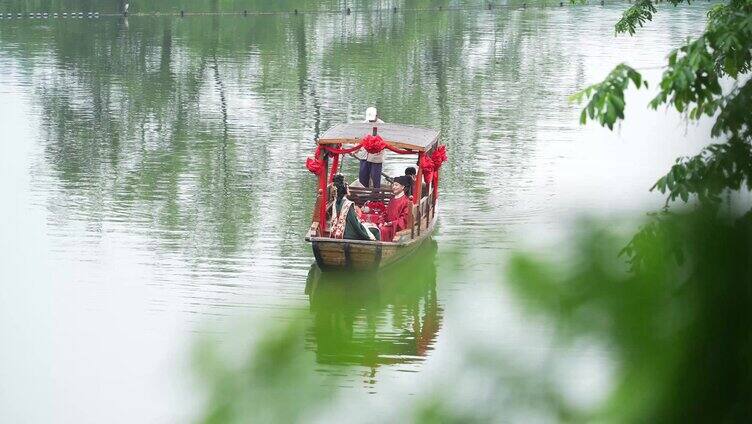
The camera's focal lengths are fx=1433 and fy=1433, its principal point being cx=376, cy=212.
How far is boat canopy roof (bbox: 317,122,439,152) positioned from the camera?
1684 cm

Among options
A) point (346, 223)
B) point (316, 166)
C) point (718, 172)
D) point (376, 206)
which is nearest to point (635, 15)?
point (346, 223)

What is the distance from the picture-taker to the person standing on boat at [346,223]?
50.6ft

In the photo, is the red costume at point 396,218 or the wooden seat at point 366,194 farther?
the wooden seat at point 366,194

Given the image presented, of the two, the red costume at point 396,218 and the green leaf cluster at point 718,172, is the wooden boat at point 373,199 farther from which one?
the green leaf cluster at point 718,172

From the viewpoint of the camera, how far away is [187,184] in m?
23.2

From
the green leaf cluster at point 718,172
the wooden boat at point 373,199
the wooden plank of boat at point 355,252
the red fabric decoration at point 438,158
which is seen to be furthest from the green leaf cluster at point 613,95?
the red fabric decoration at point 438,158

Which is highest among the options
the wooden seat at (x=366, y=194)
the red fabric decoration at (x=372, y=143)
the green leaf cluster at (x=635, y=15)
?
the green leaf cluster at (x=635, y=15)

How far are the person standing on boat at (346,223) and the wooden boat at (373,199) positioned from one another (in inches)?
5.0

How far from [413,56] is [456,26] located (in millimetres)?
10167

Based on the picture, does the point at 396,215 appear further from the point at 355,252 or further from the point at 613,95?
the point at 613,95

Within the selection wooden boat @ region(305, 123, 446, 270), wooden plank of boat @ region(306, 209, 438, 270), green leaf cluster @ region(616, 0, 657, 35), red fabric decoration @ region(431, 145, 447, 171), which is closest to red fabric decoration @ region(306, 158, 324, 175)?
wooden boat @ region(305, 123, 446, 270)

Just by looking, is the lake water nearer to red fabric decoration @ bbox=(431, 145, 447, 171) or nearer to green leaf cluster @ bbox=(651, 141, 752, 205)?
green leaf cluster @ bbox=(651, 141, 752, 205)

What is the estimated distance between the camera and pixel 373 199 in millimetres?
17516

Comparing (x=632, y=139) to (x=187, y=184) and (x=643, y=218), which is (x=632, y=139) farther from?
(x=643, y=218)
